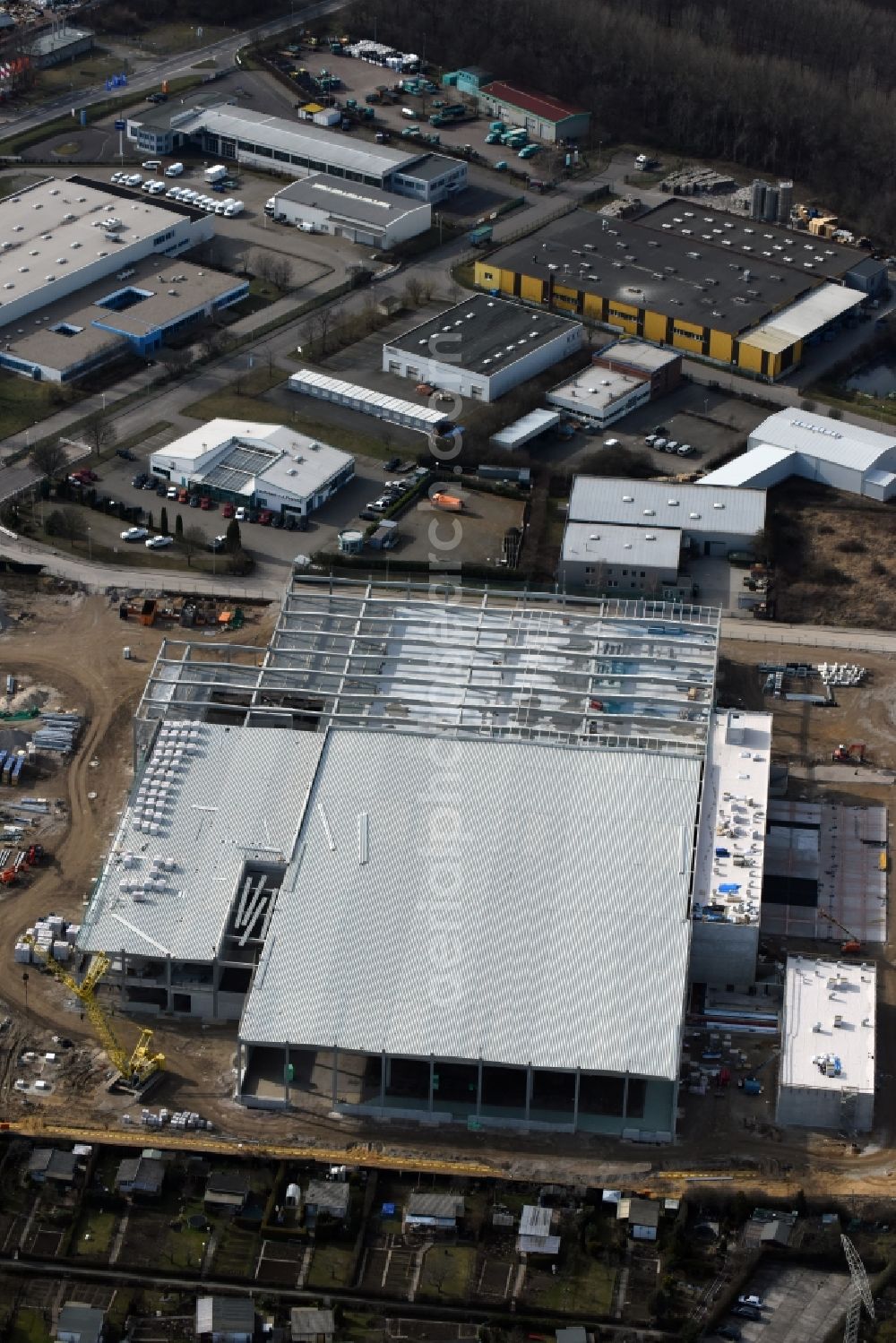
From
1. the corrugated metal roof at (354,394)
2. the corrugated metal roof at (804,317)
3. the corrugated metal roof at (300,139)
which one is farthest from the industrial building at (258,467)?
the corrugated metal roof at (300,139)

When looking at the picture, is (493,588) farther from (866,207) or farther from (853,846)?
(866,207)

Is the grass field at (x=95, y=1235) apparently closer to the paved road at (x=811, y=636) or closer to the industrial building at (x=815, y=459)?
the paved road at (x=811, y=636)

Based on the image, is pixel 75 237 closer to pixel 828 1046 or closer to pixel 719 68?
pixel 719 68

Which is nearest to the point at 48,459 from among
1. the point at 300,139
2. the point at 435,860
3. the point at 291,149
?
the point at 435,860

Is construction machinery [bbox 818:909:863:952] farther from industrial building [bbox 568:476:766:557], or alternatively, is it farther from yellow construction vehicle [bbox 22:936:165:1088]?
industrial building [bbox 568:476:766:557]

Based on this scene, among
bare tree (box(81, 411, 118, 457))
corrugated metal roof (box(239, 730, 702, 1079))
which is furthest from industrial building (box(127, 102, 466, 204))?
corrugated metal roof (box(239, 730, 702, 1079))

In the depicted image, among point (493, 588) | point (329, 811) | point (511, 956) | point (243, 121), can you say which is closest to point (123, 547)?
point (493, 588)
